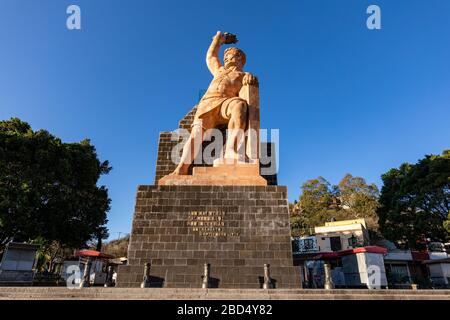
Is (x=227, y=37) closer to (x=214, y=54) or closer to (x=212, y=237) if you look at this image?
(x=214, y=54)

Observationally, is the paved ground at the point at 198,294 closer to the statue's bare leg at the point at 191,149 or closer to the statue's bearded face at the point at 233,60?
the statue's bare leg at the point at 191,149

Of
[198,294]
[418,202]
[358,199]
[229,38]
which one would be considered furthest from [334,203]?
[198,294]

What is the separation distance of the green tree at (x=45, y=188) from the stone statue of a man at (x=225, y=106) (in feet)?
42.8

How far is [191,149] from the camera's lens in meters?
8.67

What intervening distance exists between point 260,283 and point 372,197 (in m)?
36.0

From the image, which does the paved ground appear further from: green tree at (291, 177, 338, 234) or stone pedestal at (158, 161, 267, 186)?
green tree at (291, 177, 338, 234)

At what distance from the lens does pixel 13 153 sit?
1619 centimetres

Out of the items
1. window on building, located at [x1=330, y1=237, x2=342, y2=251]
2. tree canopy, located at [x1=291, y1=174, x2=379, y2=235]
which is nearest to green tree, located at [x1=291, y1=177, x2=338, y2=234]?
tree canopy, located at [x1=291, y1=174, x2=379, y2=235]

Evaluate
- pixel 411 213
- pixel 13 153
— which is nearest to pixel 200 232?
pixel 13 153

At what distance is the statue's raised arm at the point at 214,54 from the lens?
1020cm

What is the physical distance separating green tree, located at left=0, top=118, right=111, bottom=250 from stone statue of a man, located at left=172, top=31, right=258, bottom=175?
42.8 ft

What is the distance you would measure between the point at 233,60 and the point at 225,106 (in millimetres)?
2108

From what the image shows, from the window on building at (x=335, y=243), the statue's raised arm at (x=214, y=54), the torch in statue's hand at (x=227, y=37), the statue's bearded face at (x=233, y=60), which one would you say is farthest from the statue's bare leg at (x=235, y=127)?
the window on building at (x=335, y=243)
